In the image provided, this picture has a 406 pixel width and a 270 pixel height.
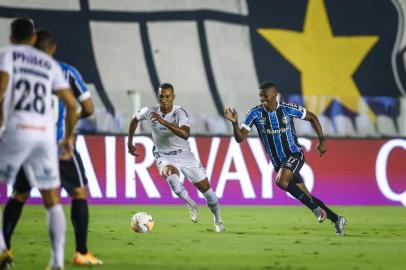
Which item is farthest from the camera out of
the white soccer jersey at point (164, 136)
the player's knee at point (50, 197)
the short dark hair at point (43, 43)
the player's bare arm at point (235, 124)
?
the white soccer jersey at point (164, 136)

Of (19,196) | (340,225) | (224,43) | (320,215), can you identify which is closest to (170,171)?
(320,215)

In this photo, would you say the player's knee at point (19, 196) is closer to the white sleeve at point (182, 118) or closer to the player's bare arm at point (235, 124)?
the player's bare arm at point (235, 124)

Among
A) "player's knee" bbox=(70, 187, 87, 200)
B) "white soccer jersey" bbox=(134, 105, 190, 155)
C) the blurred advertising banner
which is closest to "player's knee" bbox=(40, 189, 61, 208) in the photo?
"player's knee" bbox=(70, 187, 87, 200)

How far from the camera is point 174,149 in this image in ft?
43.1

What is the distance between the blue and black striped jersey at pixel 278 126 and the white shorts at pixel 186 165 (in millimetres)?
785

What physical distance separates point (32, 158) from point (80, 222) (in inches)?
55.2

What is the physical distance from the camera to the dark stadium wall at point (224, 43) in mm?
25969

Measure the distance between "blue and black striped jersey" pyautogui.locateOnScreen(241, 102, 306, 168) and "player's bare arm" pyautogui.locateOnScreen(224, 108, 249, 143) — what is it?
1.03 ft

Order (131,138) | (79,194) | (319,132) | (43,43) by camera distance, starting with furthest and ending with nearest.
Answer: (131,138)
(319,132)
(79,194)
(43,43)

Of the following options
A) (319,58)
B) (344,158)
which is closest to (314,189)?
(344,158)

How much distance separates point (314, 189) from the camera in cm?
1772

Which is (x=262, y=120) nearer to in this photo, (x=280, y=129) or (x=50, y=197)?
(x=280, y=129)

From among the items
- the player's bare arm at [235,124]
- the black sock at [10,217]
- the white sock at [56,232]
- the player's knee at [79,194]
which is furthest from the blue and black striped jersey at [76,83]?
the player's bare arm at [235,124]

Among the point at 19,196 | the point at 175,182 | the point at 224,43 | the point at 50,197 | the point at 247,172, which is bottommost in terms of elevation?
the point at 50,197
